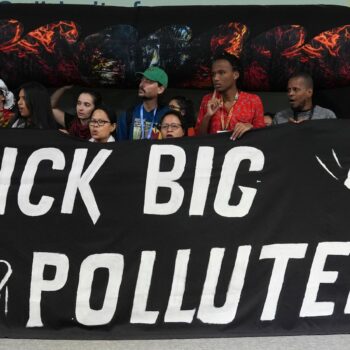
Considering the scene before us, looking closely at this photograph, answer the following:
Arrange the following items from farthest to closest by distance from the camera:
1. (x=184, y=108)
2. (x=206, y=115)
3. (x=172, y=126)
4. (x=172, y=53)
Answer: (x=172, y=53) → (x=184, y=108) → (x=206, y=115) → (x=172, y=126)

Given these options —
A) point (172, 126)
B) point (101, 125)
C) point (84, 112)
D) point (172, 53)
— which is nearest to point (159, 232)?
point (172, 126)

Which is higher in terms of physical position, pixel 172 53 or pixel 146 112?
pixel 172 53

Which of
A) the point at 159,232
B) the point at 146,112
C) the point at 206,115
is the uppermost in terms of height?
the point at 206,115

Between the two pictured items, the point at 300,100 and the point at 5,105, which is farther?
the point at 5,105

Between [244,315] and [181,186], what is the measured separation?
3.02 ft

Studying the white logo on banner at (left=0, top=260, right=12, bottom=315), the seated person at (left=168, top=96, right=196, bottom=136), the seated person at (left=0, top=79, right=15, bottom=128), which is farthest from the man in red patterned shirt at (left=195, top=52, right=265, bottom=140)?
the white logo on banner at (left=0, top=260, right=12, bottom=315)

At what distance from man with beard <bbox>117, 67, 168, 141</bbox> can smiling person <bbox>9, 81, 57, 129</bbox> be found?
27.9 inches

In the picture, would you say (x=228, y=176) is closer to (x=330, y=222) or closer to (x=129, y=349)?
(x=330, y=222)

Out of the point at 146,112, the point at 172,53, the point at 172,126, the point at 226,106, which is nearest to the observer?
the point at 172,126

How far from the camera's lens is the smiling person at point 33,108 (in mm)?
6637

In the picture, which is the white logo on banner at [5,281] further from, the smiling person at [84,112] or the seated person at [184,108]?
the seated person at [184,108]

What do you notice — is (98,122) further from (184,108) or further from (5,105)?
(5,105)

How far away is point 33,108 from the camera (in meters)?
6.66

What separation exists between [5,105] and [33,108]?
84cm
